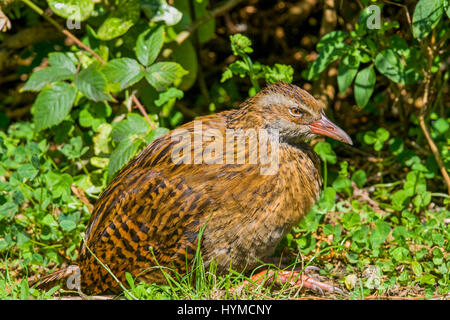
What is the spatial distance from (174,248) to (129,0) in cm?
177

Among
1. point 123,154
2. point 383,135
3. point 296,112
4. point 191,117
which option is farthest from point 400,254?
point 191,117

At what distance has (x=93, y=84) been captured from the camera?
13.0ft

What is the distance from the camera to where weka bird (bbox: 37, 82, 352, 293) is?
327 cm

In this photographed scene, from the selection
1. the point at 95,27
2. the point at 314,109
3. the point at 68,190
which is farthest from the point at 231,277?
the point at 95,27

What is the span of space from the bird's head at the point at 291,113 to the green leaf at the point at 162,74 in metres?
0.75

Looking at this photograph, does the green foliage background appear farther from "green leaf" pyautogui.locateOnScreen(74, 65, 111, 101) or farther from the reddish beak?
the reddish beak

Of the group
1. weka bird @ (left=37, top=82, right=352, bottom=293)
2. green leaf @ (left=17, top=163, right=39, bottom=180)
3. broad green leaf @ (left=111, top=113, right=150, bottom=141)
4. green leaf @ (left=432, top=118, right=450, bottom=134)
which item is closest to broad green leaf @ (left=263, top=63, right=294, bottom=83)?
weka bird @ (left=37, top=82, right=352, bottom=293)

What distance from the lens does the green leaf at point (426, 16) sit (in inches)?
140

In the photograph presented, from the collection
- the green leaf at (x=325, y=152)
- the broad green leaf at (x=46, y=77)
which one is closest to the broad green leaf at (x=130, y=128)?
the broad green leaf at (x=46, y=77)

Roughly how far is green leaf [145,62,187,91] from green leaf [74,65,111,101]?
11.6 inches

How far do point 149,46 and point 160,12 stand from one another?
267 mm

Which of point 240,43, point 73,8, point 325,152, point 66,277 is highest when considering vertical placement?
point 73,8

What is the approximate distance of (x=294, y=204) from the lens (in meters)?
3.37

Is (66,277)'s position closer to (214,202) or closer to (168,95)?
(214,202)
